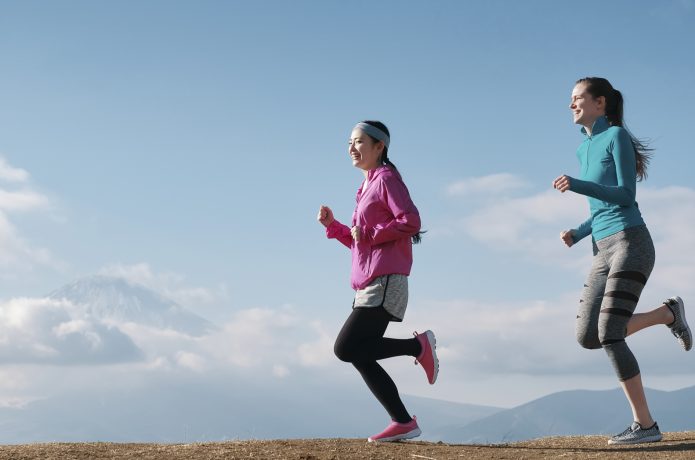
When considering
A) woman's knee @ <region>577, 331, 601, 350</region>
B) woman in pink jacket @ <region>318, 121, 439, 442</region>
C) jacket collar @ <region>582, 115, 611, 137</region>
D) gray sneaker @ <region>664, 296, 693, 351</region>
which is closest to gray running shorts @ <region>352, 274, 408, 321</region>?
woman in pink jacket @ <region>318, 121, 439, 442</region>

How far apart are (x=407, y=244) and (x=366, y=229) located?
14.8 inches

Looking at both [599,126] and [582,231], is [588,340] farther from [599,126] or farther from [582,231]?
[599,126]

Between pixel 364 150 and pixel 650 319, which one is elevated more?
pixel 364 150

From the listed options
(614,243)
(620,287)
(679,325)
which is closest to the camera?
(620,287)

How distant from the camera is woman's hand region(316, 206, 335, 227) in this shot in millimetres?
6898

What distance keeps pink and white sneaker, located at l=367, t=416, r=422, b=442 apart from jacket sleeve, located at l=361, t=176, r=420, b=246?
1.58 metres

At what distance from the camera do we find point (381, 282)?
6434mm

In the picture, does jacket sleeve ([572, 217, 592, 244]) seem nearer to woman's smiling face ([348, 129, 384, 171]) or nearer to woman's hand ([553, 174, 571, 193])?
woman's hand ([553, 174, 571, 193])

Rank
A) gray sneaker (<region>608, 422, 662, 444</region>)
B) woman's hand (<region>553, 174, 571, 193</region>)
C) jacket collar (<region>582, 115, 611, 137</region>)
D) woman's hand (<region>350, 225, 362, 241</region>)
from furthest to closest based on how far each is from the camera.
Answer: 1. jacket collar (<region>582, 115, 611, 137</region>)
2. gray sneaker (<region>608, 422, 662, 444</region>)
3. woman's hand (<region>350, 225, 362, 241</region>)
4. woman's hand (<region>553, 174, 571, 193</region>)

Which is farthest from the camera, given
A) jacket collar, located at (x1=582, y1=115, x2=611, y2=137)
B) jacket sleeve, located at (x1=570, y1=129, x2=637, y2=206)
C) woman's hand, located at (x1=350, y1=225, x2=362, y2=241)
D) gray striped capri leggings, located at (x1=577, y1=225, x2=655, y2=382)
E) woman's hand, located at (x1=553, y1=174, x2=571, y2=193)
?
jacket collar, located at (x1=582, y1=115, x2=611, y2=137)

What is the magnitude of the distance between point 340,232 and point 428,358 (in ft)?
4.34

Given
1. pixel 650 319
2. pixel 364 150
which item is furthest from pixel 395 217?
pixel 650 319

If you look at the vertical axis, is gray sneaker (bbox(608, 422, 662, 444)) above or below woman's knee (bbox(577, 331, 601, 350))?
below

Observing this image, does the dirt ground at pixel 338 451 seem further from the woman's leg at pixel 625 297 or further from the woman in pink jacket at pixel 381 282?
the woman's leg at pixel 625 297
